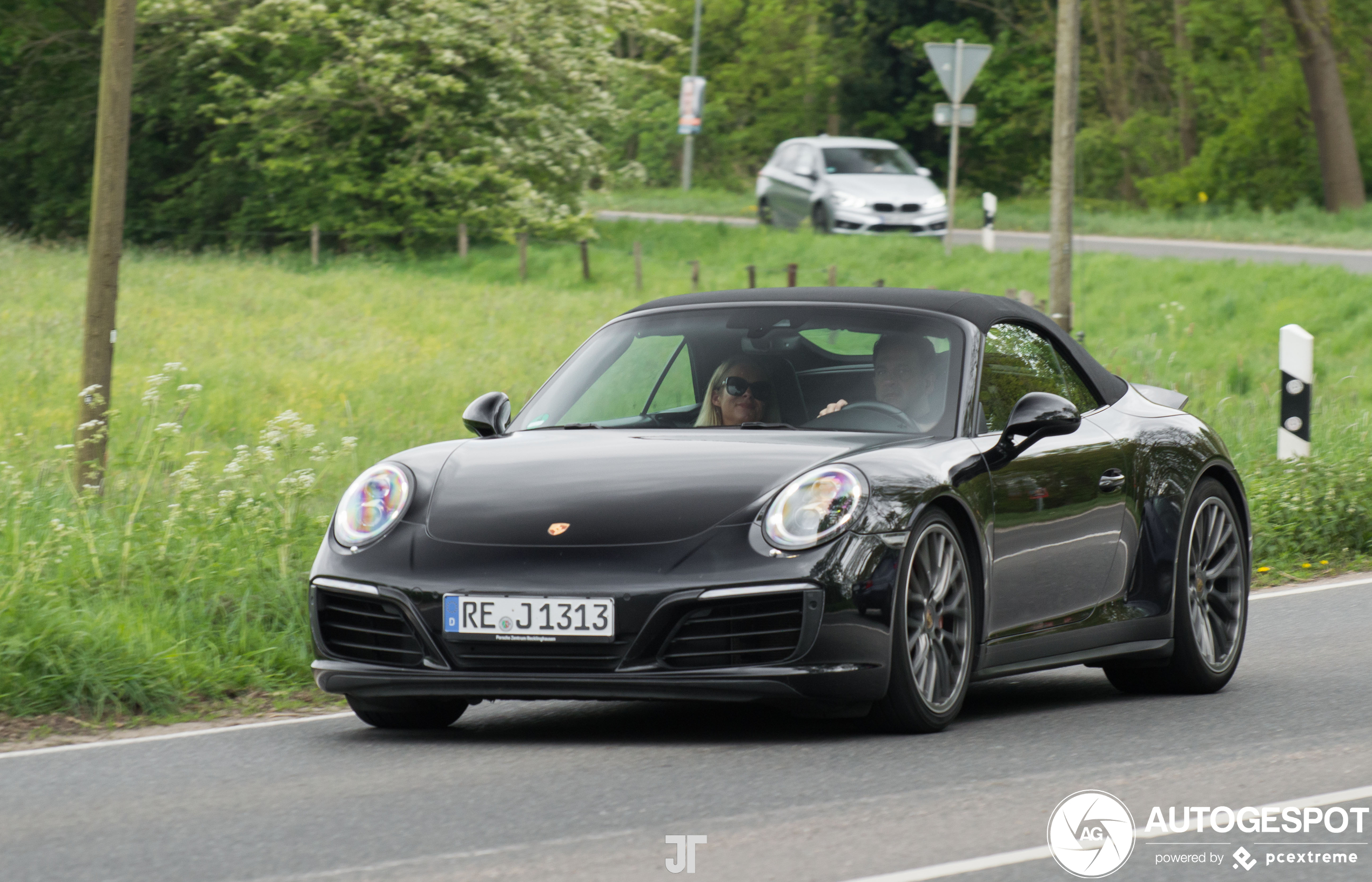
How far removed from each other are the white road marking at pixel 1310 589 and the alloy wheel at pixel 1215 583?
2.45m

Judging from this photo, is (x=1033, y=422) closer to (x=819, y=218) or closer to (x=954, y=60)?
(x=954, y=60)

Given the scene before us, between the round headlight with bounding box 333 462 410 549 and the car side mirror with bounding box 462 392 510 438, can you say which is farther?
the car side mirror with bounding box 462 392 510 438

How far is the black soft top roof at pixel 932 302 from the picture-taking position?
7156 millimetres

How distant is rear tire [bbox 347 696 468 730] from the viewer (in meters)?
6.54

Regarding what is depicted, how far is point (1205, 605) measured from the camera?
7.73m

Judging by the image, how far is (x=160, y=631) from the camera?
7.66 meters

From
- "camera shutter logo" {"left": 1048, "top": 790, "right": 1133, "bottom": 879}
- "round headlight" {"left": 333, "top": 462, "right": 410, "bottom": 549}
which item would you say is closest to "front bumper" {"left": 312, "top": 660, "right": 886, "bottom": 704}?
"round headlight" {"left": 333, "top": 462, "right": 410, "bottom": 549}

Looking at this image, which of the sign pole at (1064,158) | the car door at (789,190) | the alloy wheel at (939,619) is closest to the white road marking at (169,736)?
the alloy wheel at (939,619)

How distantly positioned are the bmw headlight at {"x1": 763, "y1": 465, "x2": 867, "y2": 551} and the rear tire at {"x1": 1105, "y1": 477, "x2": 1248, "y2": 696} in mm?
1970

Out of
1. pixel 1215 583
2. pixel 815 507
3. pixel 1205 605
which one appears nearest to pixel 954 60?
pixel 1215 583

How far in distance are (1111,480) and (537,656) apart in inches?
94.2

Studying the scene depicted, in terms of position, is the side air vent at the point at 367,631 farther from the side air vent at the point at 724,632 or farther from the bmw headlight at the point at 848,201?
the bmw headlight at the point at 848,201

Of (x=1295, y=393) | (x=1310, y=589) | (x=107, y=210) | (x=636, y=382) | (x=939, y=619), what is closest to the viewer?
(x=939, y=619)
